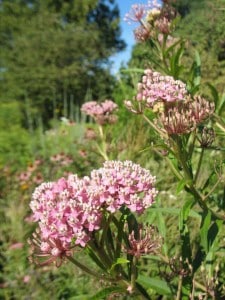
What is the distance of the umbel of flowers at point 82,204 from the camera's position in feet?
5.14

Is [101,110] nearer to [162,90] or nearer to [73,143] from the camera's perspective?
[162,90]

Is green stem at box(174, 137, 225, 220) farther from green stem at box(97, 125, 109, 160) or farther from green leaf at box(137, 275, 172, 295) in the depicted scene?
green stem at box(97, 125, 109, 160)

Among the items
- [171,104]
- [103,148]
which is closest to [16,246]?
[103,148]

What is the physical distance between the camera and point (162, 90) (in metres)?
1.98

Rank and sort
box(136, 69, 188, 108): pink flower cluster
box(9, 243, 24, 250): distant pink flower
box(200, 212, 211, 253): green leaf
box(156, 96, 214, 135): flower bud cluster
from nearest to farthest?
1. box(156, 96, 214, 135): flower bud cluster
2. box(136, 69, 188, 108): pink flower cluster
3. box(200, 212, 211, 253): green leaf
4. box(9, 243, 24, 250): distant pink flower

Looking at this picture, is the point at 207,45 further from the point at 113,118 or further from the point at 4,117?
the point at 4,117

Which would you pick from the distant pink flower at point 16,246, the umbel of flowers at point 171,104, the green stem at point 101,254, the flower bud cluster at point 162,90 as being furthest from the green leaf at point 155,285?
the distant pink flower at point 16,246

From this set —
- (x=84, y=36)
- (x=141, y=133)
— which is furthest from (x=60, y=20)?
(x=141, y=133)

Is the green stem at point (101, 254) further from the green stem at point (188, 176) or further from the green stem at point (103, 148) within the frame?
the green stem at point (103, 148)

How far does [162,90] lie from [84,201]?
645 mm

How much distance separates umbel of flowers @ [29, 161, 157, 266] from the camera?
1.57 metres

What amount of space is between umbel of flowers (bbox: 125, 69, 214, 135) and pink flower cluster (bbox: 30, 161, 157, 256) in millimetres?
258

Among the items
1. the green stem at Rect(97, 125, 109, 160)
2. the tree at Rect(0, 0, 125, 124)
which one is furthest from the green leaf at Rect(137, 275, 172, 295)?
the tree at Rect(0, 0, 125, 124)

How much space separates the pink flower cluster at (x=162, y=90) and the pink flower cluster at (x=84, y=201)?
15.5 inches
